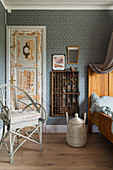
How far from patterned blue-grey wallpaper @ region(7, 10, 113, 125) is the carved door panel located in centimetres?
21

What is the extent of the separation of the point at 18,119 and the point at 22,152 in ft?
2.08

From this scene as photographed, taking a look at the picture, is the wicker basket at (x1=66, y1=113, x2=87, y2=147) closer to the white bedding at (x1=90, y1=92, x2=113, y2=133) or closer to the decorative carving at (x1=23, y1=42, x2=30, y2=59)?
the white bedding at (x1=90, y1=92, x2=113, y2=133)

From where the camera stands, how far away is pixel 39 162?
1872mm

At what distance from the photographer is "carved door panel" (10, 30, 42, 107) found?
3.11 meters

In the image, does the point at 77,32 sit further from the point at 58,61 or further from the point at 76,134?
the point at 76,134

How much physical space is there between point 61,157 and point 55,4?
9.87 feet

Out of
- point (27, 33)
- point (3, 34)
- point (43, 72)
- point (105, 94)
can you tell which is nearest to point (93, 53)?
point (105, 94)

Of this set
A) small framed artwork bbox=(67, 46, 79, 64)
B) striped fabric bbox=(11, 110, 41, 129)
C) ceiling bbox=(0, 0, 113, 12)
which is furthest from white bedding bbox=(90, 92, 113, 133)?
ceiling bbox=(0, 0, 113, 12)

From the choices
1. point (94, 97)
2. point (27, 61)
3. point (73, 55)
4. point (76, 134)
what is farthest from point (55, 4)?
point (76, 134)

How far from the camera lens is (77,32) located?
3105 millimetres

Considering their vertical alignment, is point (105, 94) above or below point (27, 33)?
below

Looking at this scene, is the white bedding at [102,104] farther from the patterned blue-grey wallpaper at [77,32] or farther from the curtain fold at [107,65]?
the curtain fold at [107,65]

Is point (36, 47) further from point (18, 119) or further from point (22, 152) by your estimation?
point (22, 152)

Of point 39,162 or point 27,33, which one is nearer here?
point 39,162
